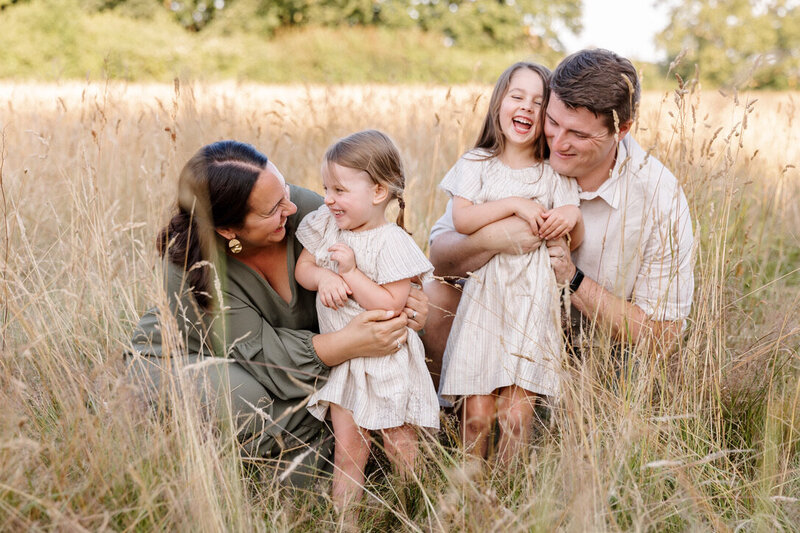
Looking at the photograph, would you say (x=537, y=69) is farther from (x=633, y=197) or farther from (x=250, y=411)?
(x=250, y=411)

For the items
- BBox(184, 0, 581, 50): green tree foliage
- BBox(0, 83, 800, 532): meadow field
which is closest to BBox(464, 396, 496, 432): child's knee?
BBox(0, 83, 800, 532): meadow field

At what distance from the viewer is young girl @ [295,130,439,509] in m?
2.17

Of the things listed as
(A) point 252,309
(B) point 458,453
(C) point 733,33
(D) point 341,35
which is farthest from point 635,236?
(C) point 733,33

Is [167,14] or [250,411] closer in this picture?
[250,411]

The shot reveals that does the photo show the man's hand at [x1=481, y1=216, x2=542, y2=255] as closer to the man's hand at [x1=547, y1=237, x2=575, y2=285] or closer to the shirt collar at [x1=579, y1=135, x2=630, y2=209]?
the man's hand at [x1=547, y1=237, x2=575, y2=285]

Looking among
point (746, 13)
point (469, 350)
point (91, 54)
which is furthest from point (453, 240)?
point (746, 13)

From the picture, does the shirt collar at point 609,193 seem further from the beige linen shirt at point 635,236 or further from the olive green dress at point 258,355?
the olive green dress at point 258,355

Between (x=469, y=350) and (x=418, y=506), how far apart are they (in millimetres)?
583

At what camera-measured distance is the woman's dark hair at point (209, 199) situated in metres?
2.18

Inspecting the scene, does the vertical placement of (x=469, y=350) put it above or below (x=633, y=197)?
below

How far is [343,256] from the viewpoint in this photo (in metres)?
2.14

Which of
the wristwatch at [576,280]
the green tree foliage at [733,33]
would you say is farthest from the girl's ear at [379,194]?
the green tree foliage at [733,33]

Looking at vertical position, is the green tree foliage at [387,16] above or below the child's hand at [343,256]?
above

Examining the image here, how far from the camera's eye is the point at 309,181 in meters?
4.26
